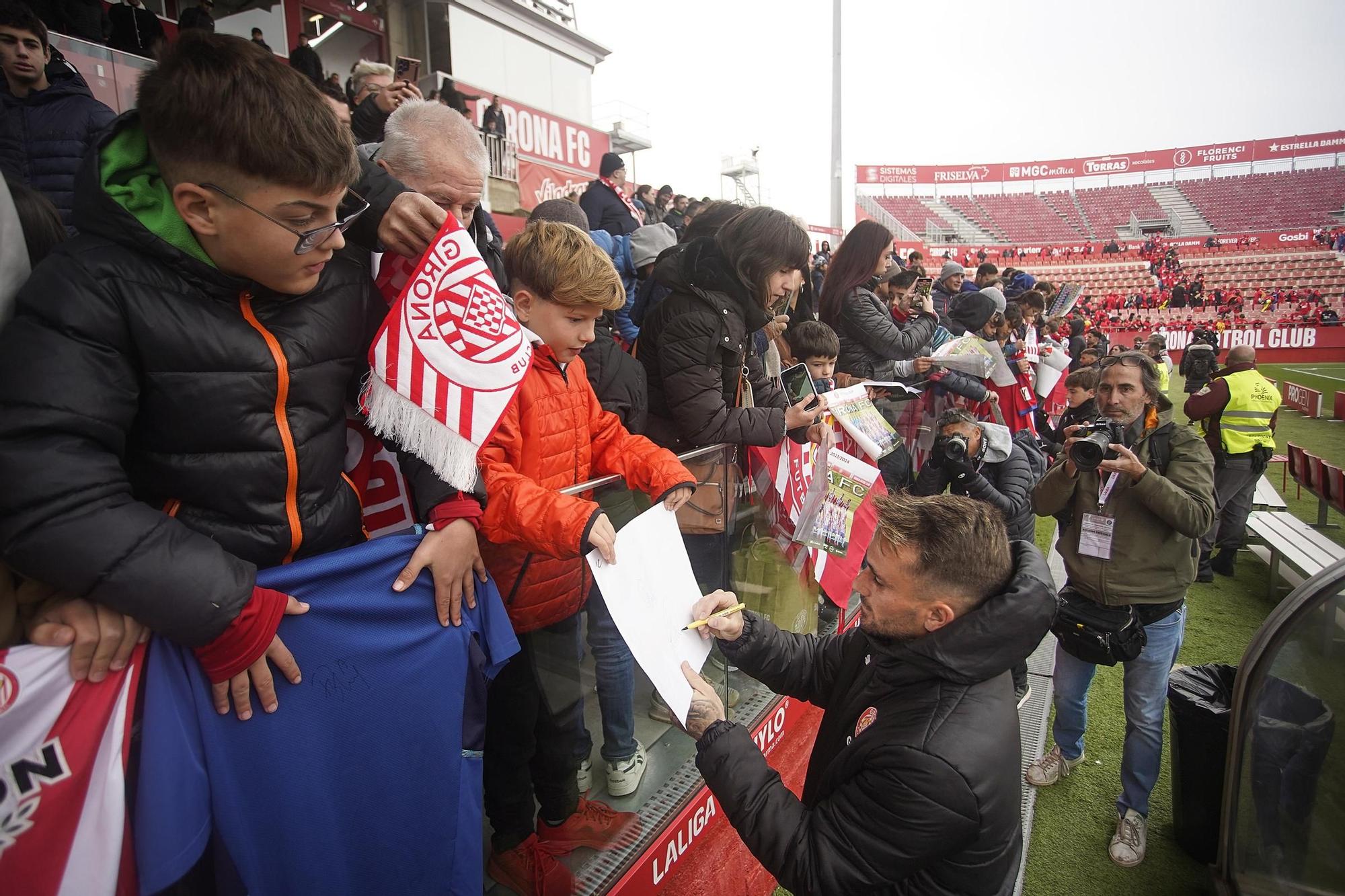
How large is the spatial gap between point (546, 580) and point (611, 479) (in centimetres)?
35

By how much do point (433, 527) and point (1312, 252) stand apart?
45445 millimetres

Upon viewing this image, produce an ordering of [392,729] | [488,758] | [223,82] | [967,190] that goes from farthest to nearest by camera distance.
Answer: [967,190] < [488,758] < [392,729] < [223,82]

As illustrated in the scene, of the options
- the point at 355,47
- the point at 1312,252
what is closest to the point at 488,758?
the point at 355,47

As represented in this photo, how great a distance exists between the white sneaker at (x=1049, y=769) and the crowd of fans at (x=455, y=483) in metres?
0.44

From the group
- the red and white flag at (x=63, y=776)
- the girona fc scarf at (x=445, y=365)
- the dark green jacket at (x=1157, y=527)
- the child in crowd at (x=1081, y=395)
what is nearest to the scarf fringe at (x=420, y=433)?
the girona fc scarf at (x=445, y=365)

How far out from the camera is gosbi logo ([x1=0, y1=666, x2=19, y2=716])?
1.04 m

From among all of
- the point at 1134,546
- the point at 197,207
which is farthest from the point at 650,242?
the point at 197,207

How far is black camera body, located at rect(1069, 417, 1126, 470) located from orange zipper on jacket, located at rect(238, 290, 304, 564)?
10.1 ft

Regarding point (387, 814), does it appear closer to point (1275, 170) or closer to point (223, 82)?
point (223, 82)

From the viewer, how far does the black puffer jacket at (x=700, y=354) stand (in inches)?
109

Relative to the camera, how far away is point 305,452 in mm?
1400

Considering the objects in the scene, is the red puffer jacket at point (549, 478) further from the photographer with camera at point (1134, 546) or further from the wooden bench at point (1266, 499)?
the wooden bench at point (1266, 499)

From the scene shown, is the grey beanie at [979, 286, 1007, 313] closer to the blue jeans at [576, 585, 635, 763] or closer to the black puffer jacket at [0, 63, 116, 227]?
the blue jeans at [576, 585, 635, 763]

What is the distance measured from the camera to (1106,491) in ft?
10.6
